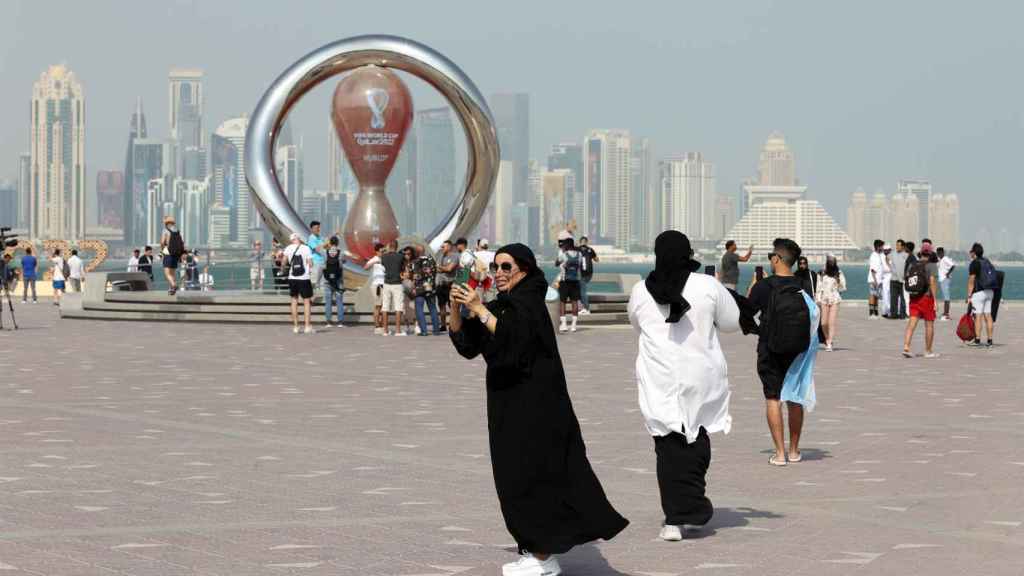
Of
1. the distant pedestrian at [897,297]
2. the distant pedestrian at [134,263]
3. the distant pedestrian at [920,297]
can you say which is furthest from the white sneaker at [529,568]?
the distant pedestrian at [134,263]

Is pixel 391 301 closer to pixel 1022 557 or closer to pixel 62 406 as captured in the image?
pixel 62 406

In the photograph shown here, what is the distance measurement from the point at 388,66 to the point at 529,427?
908 inches

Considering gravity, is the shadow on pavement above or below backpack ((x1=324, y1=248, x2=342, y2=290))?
below

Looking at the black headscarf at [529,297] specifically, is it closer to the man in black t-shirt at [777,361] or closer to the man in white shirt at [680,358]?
the man in white shirt at [680,358]

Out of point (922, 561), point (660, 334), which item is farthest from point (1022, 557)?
point (660, 334)

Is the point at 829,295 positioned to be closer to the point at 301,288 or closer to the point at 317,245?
the point at 301,288

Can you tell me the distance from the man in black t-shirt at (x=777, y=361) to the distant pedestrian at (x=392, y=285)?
12.2 meters

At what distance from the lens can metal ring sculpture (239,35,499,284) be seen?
27.7m

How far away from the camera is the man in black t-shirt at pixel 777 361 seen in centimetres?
920

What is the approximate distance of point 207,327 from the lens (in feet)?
79.7

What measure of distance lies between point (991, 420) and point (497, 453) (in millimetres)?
6397

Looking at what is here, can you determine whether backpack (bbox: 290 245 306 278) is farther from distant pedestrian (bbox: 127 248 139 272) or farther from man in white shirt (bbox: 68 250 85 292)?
man in white shirt (bbox: 68 250 85 292)

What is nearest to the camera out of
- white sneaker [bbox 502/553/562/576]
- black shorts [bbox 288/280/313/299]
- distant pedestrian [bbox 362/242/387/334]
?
white sneaker [bbox 502/553/562/576]

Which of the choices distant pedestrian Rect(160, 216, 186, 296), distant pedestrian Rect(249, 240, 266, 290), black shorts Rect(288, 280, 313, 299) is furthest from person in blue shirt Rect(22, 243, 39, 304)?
black shorts Rect(288, 280, 313, 299)
